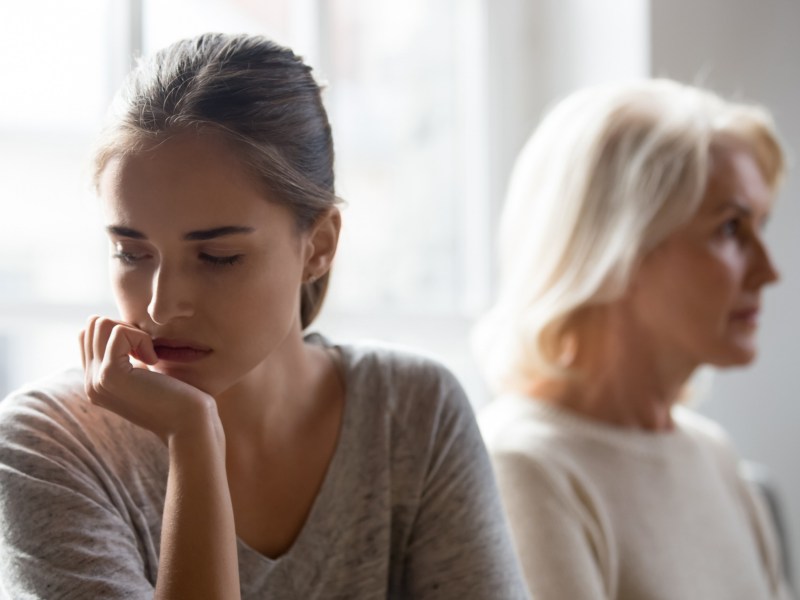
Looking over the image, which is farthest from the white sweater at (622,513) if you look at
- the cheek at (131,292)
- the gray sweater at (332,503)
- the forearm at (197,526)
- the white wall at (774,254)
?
the cheek at (131,292)

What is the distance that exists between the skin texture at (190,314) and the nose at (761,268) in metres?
0.96

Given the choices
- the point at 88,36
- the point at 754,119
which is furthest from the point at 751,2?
the point at 88,36

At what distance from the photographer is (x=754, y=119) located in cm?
185

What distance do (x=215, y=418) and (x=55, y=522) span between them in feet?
0.63

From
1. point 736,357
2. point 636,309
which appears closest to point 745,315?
point 736,357

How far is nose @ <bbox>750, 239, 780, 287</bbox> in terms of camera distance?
1.74 metres

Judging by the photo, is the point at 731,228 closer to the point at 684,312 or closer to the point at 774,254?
the point at 684,312

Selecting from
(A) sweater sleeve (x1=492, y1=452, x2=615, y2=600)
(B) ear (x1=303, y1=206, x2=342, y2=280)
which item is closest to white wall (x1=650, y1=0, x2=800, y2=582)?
(A) sweater sleeve (x1=492, y1=452, x2=615, y2=600)

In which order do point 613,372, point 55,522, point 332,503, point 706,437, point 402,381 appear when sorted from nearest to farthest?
1. point 55,522
2. point 332,503
3. point 402,381
4. point 613,372
5. point 706,437

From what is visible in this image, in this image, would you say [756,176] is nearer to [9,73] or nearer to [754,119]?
[754,119]

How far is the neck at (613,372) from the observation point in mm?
1755

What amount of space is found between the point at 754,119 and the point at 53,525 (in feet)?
4.70

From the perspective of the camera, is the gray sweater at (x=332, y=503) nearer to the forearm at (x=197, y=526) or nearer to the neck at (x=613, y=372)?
the forearm at (x=197, y=526)

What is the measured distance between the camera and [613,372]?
177 cm
